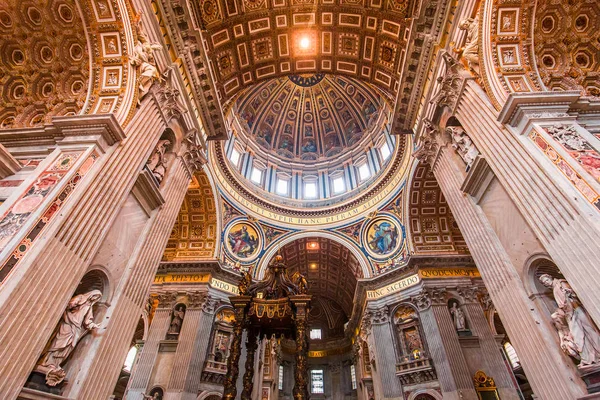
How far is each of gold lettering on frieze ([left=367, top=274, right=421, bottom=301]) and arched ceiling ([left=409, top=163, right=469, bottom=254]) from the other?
1656mm

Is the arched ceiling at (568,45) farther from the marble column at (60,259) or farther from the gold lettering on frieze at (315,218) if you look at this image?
the gold lettering on frieze at (315,218)

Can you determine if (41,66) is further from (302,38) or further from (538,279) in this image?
(538,279)

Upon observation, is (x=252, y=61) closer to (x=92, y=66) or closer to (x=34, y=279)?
(x=92, y=66)

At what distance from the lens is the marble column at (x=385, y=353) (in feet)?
49.1

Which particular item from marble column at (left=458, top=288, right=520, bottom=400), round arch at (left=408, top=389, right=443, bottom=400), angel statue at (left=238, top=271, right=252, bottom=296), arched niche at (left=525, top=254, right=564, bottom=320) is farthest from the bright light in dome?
round arch at (left=408, top=389, right=443, bottom=400)

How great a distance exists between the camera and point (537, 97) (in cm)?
598

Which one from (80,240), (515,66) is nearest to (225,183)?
(80,240)

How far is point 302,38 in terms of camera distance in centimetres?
1166

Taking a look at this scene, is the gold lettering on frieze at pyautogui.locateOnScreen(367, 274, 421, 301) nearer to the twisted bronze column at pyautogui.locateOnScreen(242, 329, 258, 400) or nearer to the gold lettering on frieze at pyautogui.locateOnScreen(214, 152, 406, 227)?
the gold lettering on frieze at pyautogui.locateOnScreen(214, 152, 406, 227)

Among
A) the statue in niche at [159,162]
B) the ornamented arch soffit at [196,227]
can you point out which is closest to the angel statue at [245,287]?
the statue in niche at [159,162]

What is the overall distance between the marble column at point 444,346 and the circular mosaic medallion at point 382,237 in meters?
3.88

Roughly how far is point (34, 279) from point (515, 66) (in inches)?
409

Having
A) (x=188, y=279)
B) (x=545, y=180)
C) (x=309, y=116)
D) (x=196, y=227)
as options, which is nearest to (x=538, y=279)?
(x=545, y=180)

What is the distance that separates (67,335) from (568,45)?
1274cm
